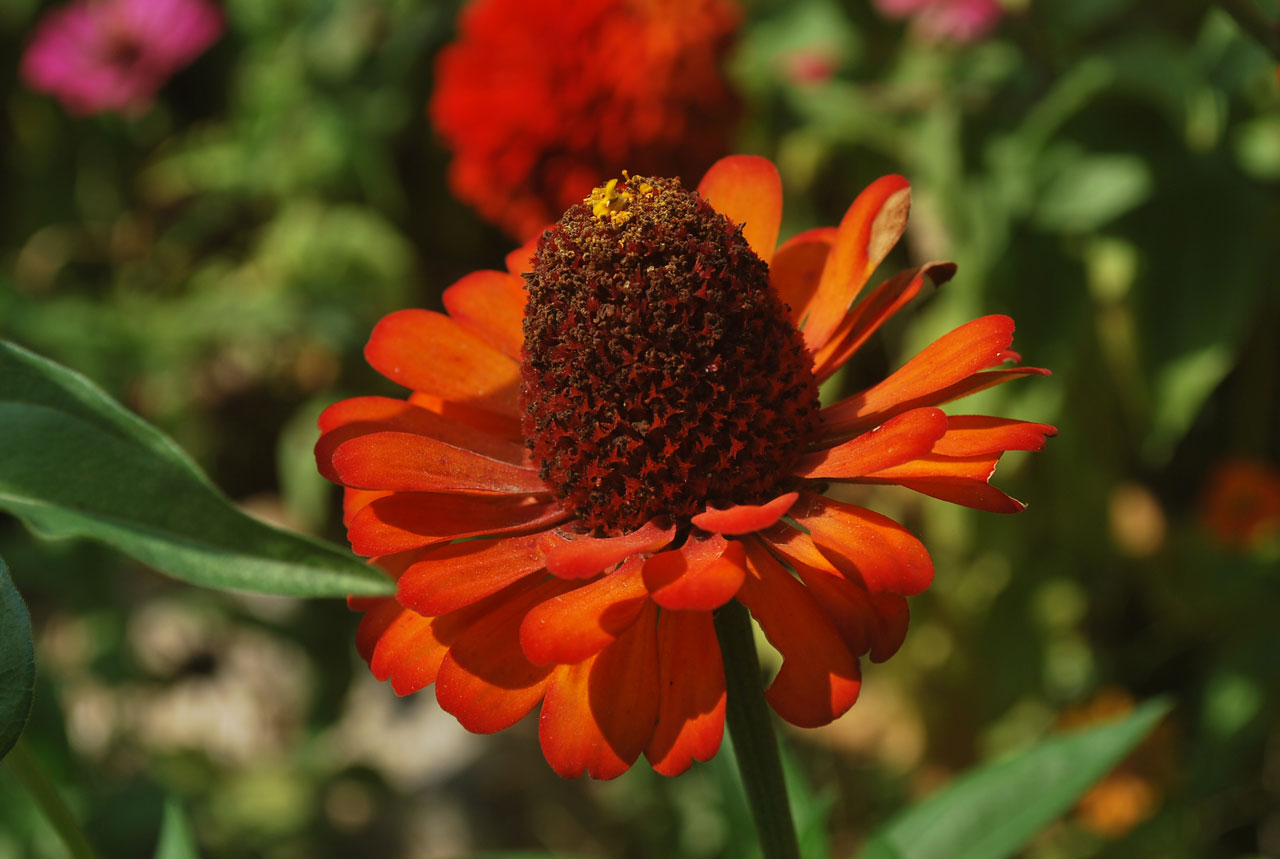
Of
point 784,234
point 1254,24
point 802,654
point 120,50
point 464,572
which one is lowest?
point 802,654

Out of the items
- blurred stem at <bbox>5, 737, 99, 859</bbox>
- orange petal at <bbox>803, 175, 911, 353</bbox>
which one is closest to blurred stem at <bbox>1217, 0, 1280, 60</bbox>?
orange petal at <bbox>803, 175, 911, 353</bbox>

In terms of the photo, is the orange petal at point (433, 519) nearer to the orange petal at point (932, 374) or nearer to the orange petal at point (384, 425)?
the orange petal at point (384, 425)

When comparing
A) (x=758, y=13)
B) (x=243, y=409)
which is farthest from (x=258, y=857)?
(x=758, y=13)

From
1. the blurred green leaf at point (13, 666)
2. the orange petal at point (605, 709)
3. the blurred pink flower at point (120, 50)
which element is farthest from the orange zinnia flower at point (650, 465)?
the blurred pink flower at point (120, 50)

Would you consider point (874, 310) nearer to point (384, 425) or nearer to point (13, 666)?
point (384, 425)

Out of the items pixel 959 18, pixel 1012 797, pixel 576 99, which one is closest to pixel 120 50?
pixel 576 99

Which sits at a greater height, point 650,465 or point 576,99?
point 576,99

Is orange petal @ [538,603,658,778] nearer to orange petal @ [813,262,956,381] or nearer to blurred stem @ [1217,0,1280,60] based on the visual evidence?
orange petal @ [813,262,956,381]
